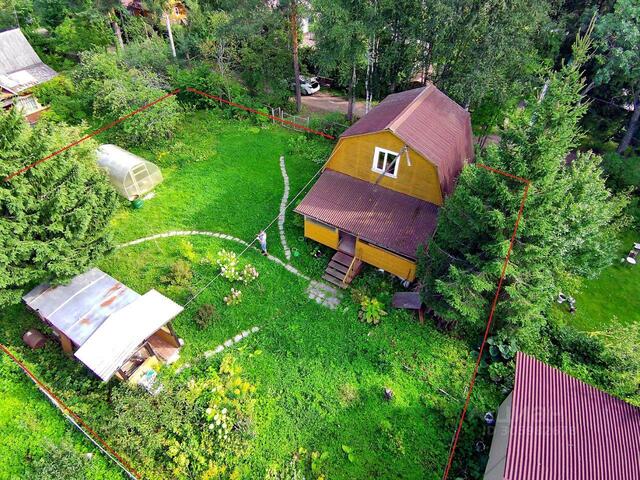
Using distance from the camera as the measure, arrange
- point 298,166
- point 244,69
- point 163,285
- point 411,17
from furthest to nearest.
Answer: point 244,69, point 298,166, point 411,17, point 163,285

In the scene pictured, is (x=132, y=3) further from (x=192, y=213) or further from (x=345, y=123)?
(x=192, y=213)

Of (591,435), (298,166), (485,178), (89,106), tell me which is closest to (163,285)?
(298,166)

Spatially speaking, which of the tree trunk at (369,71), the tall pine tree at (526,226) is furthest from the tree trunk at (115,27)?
the tall pine tree at (526,226)

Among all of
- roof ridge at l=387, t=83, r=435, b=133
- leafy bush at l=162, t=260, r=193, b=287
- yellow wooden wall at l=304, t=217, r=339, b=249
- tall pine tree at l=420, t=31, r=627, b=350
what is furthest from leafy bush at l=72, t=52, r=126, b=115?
tall pine tree at l=420, t=31, r=627, b=350

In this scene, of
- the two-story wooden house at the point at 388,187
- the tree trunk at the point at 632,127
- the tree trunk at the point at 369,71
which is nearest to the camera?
the two-story wooden house at the point at 388,187

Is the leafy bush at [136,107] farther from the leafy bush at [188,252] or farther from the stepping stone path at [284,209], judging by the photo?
the leafy bush at [188,252]

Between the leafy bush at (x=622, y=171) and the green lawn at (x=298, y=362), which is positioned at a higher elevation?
the leafy bush at (x=622, y=171)

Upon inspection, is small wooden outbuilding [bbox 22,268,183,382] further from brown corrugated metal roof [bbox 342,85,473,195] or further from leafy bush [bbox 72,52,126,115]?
leafy bush [bbox 72,52,126,115]
